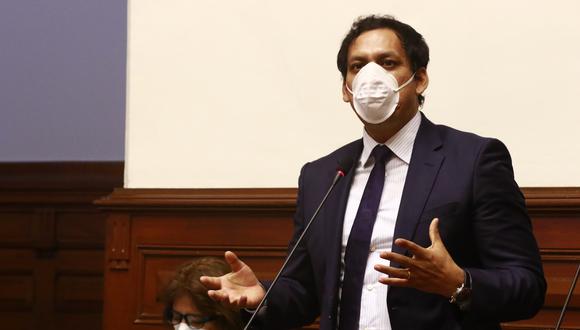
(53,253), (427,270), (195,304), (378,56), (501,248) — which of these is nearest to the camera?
(427,270)

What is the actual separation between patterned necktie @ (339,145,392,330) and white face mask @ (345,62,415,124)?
0.57ft

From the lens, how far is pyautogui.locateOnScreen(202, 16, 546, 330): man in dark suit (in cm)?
226

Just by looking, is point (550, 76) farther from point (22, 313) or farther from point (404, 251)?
point (22, 313)

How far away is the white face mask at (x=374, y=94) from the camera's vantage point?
7.98 feet

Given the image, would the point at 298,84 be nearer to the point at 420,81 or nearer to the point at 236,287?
the point at 420,81

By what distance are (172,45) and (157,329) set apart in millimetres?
1082

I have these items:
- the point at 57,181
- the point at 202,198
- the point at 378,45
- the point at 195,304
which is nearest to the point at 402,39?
the point at 378,45

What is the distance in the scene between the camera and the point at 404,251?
2.30 m

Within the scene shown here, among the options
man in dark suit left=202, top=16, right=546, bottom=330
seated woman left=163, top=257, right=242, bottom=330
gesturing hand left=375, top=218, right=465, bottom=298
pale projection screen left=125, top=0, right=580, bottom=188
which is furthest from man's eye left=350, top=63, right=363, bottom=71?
pale projection screen left=125, top=0, right=580, bottom=188

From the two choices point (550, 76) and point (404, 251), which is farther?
point (550, 76)

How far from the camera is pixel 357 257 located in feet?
7.82

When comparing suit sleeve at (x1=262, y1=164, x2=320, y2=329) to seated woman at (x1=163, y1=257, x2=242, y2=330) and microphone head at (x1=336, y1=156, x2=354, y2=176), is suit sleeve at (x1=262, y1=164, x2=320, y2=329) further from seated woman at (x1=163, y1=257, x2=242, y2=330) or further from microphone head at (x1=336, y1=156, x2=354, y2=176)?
seated woman at (x1=163, y1=257, x2=242, y2=330)


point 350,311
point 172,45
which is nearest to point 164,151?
point 172,45

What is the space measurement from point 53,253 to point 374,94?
3547mm
